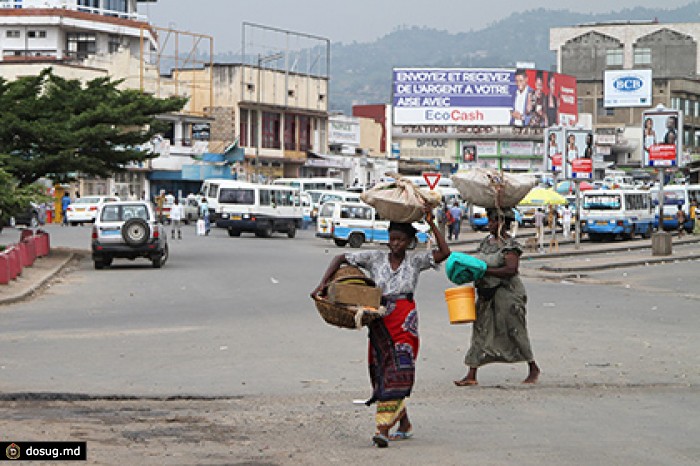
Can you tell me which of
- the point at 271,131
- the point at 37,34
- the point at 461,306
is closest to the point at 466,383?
the point at 461,306

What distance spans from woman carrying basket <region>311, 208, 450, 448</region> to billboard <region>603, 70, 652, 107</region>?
347 ft

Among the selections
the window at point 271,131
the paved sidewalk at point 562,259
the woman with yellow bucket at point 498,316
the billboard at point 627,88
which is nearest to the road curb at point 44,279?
the paved sidewalk at point 562,259

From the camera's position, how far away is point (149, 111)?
127 ft

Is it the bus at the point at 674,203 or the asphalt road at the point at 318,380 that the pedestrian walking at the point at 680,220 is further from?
the asphalt road at the point at 318,380

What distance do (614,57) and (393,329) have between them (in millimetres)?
141957

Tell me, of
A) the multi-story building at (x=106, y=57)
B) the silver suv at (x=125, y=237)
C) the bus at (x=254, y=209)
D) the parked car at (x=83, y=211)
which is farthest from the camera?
the multi-story building at (x=106, y=57)

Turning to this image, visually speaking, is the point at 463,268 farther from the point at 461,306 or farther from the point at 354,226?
the point at 354,226

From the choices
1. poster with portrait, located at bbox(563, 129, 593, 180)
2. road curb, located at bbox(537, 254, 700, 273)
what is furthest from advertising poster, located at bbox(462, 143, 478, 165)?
road curb, located at bbox(537, 254, 700, 273)

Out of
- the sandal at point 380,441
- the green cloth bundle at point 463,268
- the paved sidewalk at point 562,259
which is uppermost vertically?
the green cloth bundle at point 463,268

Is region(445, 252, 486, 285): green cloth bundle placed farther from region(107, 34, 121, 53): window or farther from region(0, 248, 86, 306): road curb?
region(107, 34, 121, 53): window

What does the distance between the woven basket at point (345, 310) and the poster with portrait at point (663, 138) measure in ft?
129

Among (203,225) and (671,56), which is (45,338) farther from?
(671,56)

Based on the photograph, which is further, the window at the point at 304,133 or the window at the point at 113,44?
the window at the point at 304,133

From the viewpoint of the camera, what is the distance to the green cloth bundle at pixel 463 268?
11.1m
